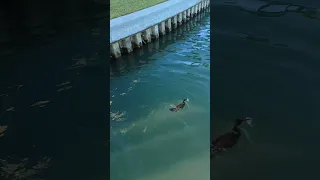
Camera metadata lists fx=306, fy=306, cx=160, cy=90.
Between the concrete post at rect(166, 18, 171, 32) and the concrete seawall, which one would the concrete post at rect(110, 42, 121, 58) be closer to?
the concrete seawall

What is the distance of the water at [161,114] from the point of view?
292 centimetres

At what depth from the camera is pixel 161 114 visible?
4000mm

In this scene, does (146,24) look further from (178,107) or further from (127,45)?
(178,107)

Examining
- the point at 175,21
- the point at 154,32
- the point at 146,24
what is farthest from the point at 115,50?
the point at 175,21
